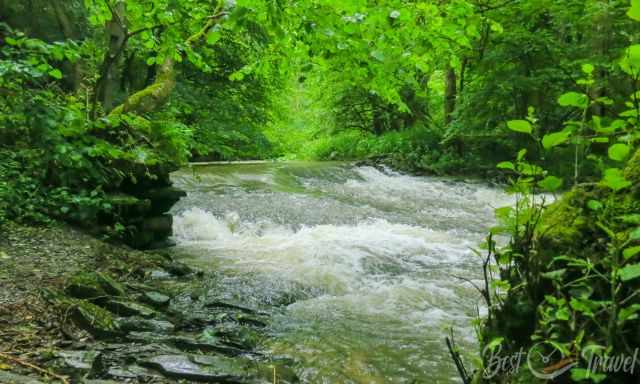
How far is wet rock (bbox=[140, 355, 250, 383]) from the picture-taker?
2.62 metres

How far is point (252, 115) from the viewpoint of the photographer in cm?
1656

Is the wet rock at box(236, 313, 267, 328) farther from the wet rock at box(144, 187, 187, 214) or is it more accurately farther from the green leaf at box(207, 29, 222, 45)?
the wet rock at box(144, 187, 187, 214)

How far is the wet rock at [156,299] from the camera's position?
149 inches

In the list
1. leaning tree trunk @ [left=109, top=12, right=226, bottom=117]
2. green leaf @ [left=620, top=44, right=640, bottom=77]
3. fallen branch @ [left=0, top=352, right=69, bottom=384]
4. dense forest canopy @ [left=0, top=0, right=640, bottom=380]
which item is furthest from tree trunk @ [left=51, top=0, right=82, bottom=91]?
green leaf @ [left=620, top=44, right=640, bottom=77]

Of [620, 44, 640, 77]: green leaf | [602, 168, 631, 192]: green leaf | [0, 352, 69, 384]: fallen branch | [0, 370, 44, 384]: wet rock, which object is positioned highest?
[620, 44, 640, 77]: green leaf

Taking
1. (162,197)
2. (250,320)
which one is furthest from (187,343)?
(162,197)

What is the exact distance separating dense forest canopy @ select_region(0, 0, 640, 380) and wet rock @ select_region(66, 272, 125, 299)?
0.96m

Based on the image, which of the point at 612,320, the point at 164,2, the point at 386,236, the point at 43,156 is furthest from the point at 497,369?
the point at 386,236

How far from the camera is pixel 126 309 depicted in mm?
3441

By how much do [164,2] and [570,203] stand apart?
4483 millimetres

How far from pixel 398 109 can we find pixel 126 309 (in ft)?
13.5

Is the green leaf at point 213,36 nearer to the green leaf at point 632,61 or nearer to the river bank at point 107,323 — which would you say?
the river bank at point 107,323

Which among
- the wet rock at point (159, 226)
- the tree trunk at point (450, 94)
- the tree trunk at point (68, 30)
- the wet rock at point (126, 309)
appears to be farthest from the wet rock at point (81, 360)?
the tree trunk at point (450, 94)

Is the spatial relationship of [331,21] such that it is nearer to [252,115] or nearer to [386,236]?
[386,236]
